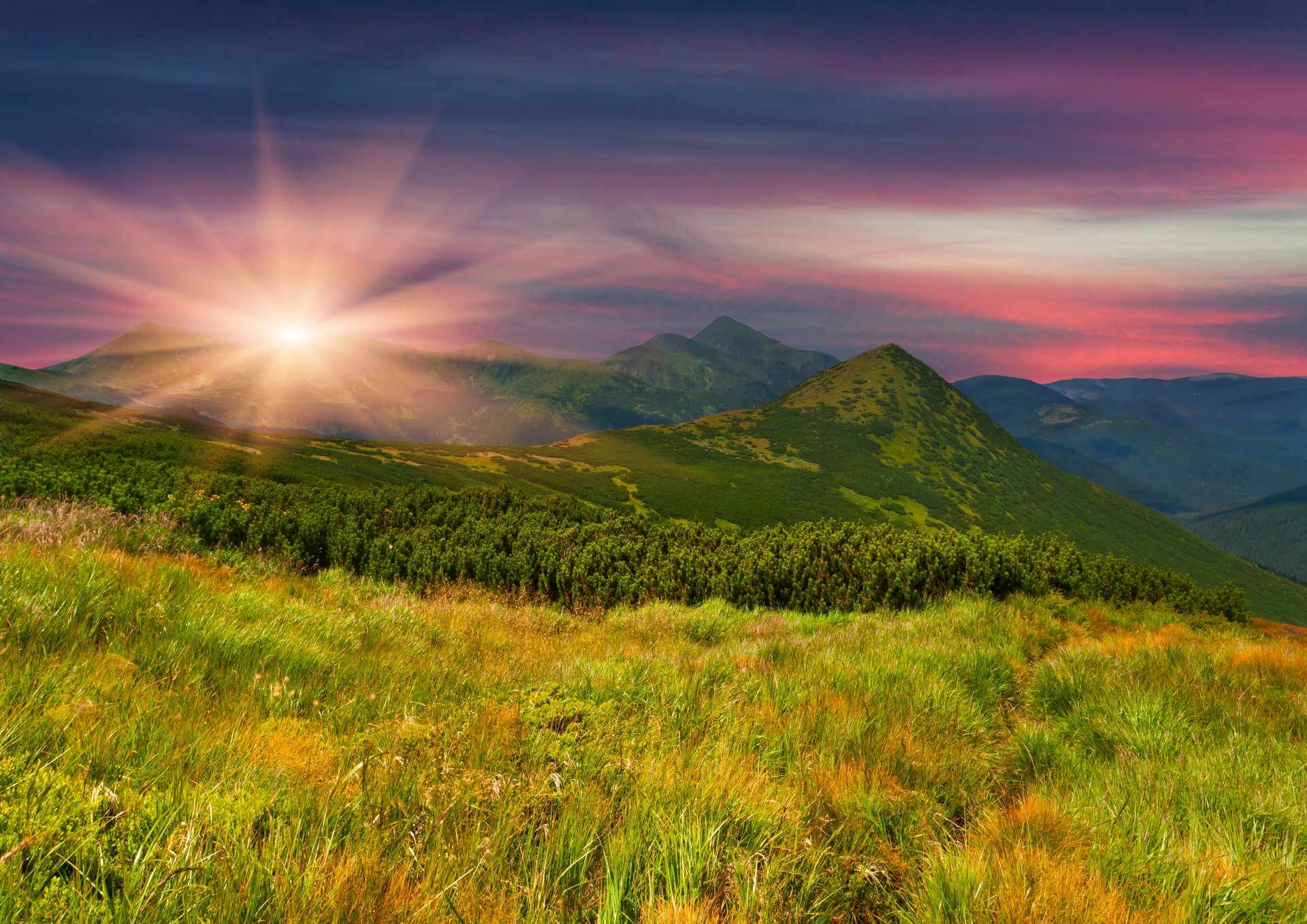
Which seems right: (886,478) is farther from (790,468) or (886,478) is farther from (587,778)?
(587,778)

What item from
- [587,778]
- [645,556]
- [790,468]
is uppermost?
[587,778]

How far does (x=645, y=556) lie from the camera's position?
14906mm

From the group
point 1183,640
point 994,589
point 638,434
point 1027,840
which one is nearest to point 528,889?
point 1027,840

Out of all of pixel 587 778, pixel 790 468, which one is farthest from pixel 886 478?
pixel 587 778

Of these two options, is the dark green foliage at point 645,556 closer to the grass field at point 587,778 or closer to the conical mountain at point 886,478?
the grass field at point 587,778

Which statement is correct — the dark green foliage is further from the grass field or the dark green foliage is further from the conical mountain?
the conical mountain

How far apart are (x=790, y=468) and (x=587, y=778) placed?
144m

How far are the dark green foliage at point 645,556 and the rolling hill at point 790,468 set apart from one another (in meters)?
16.8

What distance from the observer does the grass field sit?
186 centimetres

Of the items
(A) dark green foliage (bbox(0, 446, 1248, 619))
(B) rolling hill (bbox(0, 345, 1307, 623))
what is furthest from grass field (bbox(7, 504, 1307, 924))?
(B) rolling hill (bbox(0, 345, 1307, 623))

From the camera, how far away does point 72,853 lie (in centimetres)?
171

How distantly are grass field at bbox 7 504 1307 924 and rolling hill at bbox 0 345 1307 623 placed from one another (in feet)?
98.0

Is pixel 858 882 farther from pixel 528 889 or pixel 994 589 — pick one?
pixel 994 589

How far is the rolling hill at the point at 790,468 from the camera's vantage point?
5900 centimetres
